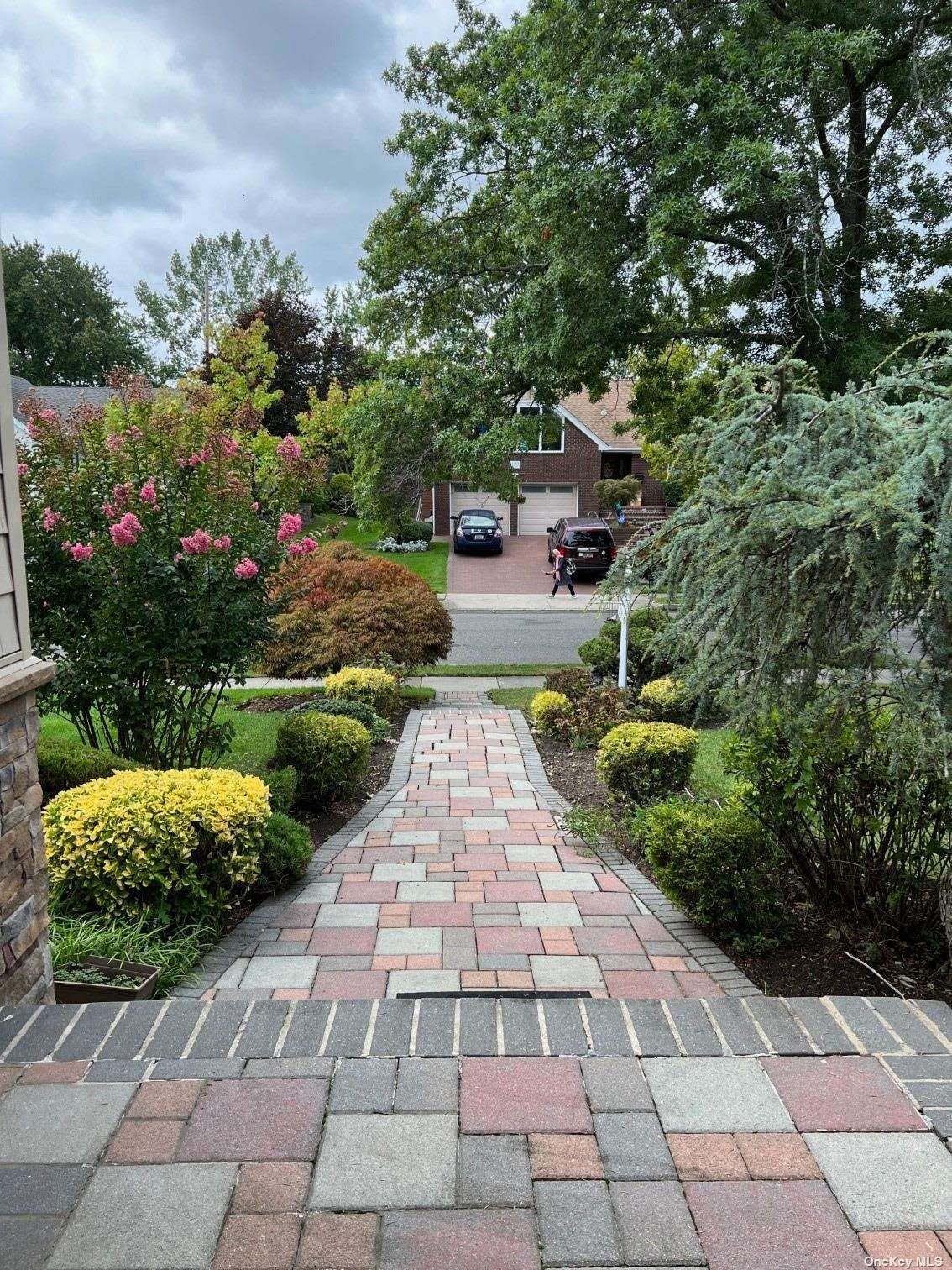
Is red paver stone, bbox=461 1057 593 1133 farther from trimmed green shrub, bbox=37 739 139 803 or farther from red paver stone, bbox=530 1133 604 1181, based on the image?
trimmed green shrub, bbox=37 739 139 803

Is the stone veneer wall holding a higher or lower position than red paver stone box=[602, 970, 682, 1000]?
higher

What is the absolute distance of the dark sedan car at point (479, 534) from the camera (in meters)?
25.0

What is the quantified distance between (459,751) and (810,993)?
14.8ft

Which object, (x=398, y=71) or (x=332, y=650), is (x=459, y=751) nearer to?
(x=332, y=650)

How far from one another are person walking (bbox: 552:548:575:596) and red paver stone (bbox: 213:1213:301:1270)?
1795cm

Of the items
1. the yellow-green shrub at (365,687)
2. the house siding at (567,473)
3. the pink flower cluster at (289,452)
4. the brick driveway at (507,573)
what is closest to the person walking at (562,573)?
the brick driveway at (507,573)

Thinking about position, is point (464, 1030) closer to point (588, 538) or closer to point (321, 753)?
point (321, 753)

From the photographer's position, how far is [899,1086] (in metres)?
2.21

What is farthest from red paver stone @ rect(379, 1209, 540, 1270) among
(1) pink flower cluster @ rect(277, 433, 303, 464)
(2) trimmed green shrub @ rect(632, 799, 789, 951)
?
(1) pink flower cluster @ rect(277, 433, 303, 464)

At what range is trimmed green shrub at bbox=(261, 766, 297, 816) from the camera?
17.3ft

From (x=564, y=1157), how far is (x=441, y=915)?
2190mm

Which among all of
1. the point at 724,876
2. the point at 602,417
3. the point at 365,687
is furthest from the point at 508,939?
the point at 602,417

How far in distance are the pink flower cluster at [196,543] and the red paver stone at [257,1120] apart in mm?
3192

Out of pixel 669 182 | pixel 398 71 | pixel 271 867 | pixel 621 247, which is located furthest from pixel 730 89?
pixel 271 867
